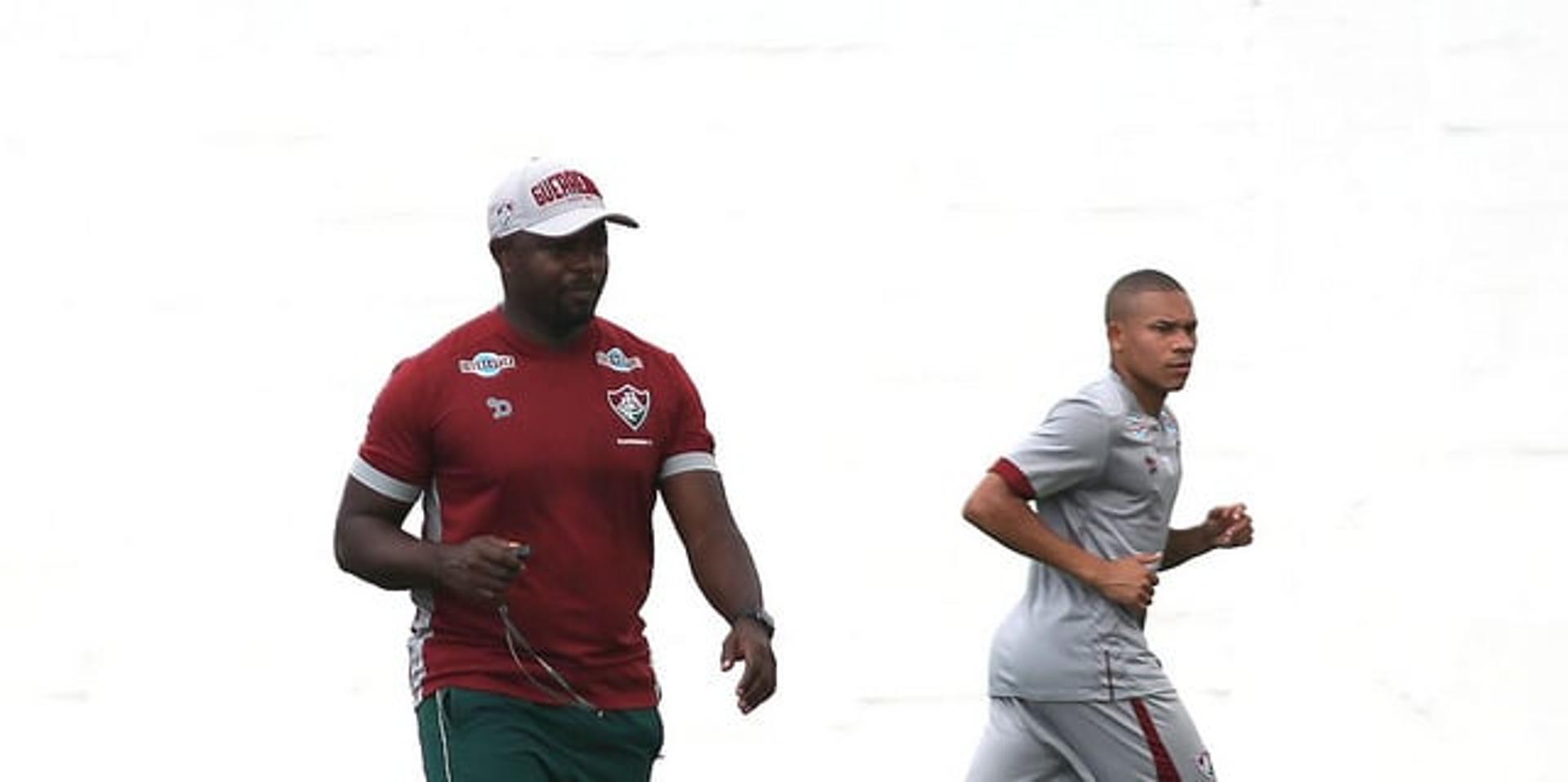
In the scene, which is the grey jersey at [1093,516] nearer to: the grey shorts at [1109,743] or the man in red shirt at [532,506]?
the grey shorts at [1109,743]

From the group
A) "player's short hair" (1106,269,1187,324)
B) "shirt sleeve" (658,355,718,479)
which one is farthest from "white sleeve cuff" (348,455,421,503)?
"player's short hair" (1106,269,1187,324)

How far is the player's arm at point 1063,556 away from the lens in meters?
6.55

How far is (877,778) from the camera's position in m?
8.85

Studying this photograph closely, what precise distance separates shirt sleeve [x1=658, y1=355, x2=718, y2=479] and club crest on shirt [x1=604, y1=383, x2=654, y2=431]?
79 mm

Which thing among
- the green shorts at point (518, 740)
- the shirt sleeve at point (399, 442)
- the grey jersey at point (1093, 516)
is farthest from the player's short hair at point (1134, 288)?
the shirt sleeve at point (399, 442)

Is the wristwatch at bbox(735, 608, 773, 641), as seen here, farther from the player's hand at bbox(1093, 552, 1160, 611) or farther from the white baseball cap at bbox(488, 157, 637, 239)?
the player's hand at bbox(1093, 552, 1160, 611)

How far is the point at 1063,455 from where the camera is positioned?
6574 millimetres

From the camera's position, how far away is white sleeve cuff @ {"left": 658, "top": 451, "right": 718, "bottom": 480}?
5871mm

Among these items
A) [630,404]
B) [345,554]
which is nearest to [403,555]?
[345,554]

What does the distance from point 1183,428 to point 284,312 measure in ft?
7.71

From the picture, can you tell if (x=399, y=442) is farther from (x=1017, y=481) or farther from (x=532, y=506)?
(x=1017, y=481)

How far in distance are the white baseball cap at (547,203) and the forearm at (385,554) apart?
541 millimetres

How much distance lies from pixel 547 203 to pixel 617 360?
1.00ft

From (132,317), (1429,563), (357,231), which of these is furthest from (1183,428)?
(132,317)
